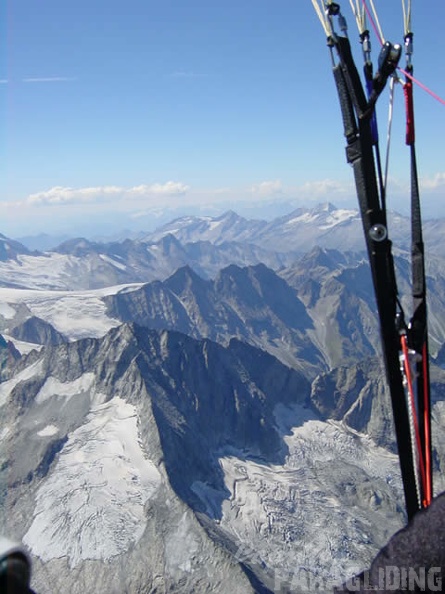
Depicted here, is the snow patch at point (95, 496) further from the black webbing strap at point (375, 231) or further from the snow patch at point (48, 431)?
the black webbing strap at point (375, 231)

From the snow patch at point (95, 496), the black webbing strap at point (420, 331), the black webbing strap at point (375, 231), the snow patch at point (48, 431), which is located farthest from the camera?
the snow patch at point (48, 431)

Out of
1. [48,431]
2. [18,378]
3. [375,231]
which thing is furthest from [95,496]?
[375,231]

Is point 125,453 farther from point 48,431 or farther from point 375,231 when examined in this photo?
point 375,231

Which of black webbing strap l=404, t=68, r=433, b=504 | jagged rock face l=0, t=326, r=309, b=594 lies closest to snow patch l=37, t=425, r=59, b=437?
jagged rock face l=0, t=326, r=309, b=594

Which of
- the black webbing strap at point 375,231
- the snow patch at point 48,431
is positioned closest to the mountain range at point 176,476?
the snow patch at point 48,431

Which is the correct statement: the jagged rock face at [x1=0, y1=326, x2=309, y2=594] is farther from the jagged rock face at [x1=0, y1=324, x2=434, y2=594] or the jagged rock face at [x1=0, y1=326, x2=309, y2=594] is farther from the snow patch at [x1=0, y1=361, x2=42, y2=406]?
the snow patch at [x1=0, y1=361, x2=42, y2=406]

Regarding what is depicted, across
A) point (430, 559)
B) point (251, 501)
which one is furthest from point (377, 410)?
point (430, 559)
